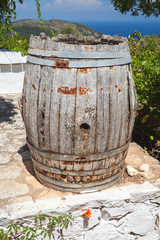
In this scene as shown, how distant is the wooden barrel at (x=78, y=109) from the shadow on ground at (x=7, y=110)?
2.74 metres

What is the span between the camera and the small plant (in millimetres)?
2215

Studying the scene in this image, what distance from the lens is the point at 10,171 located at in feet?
9.61

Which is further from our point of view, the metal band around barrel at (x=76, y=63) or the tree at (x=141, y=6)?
the tree at (x=141, y=6)

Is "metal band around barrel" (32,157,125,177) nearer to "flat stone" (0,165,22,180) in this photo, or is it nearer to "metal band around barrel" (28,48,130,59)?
"flat stone" (0,165,22,180)

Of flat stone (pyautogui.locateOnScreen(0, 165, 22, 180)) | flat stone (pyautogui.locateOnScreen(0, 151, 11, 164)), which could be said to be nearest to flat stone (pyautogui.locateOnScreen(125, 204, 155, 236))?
flat stone (pyautogui.locateOnScreen(0, 165, 22, 180))

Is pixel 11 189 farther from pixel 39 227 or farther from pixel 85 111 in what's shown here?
pixel 85 111

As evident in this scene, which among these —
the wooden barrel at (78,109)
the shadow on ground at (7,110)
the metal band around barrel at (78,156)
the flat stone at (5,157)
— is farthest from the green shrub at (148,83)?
the shadow on ground at (7,110)

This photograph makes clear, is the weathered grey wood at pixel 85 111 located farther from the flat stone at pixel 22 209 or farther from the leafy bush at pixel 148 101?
the leafy bush at pixel 148 101

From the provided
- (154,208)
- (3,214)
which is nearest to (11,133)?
(3,214)

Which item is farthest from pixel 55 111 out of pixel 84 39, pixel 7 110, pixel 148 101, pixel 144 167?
pixel 7 110

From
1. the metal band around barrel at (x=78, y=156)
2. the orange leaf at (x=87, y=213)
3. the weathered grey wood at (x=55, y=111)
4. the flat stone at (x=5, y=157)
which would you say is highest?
the weathered grey wood at (x=55, y=111)

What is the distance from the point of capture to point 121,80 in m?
2.13

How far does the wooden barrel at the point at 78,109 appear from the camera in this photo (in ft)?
6.48

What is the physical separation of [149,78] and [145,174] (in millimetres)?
1664
